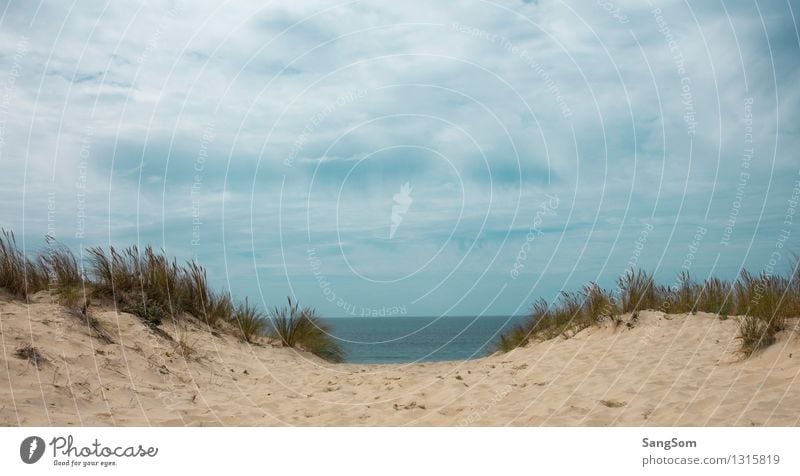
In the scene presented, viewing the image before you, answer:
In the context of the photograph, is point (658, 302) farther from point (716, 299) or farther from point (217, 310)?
point (217, 310)

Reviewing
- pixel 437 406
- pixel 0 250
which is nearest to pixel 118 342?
pixel 0 250

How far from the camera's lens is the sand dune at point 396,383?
7211 mm

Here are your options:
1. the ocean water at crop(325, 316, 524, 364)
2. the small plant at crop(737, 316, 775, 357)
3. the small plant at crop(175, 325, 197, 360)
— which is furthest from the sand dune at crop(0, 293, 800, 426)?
the ocean water at crop(325, 316, 524, 364)

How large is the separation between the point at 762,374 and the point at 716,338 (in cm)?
241

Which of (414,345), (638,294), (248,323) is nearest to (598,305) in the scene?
(638,294)

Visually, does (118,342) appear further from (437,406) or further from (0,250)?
(437,406)

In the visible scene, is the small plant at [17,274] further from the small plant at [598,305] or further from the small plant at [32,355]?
the small plant at [598,305]

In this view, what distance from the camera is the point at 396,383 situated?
1016 cm

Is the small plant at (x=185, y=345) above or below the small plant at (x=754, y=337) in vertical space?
below

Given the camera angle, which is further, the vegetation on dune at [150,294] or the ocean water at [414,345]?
the ocean water at [414,345]

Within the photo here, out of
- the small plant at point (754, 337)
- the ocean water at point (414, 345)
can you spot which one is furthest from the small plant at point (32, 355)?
the small plant at point (754, 337)

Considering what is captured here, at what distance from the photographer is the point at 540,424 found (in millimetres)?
7047

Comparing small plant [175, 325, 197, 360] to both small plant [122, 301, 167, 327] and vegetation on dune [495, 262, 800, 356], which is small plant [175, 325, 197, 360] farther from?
vegetation on dune [495, 262, 800, 356]

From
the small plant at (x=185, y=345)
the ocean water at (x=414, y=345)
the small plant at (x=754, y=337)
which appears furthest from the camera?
the ocean water at (x=414, y=345)
